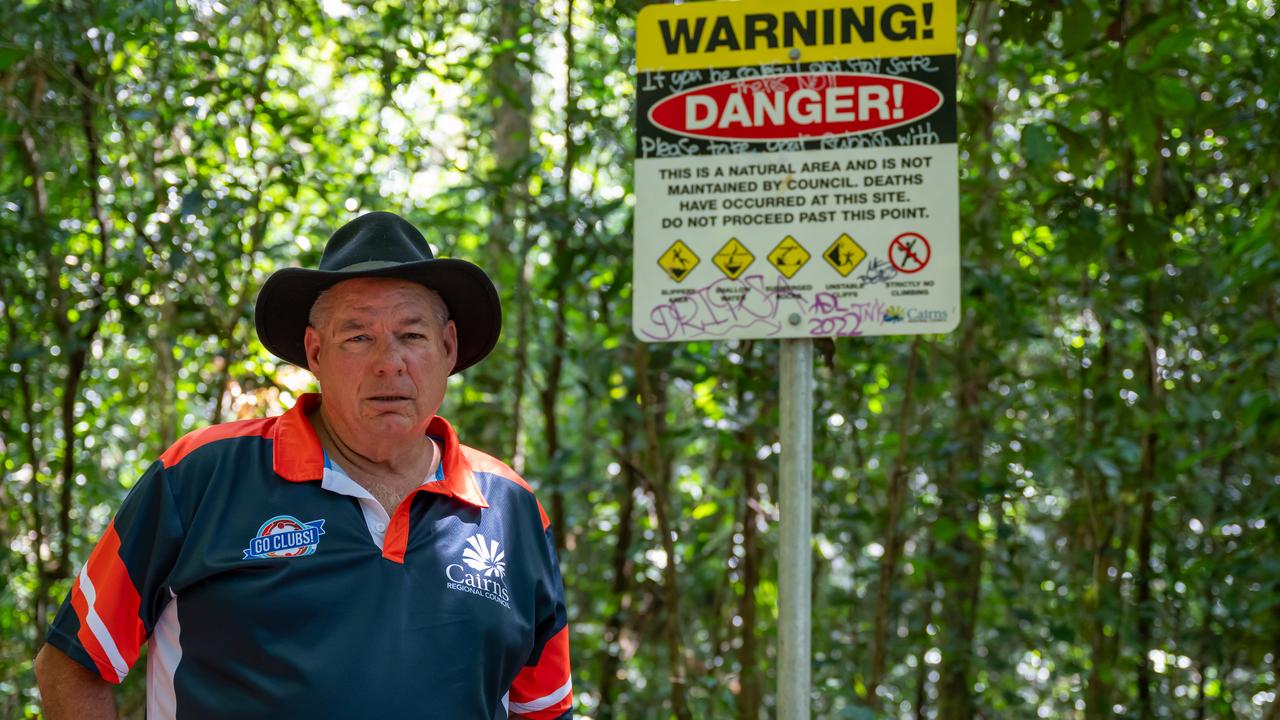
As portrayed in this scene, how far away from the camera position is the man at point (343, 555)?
6.45 ft

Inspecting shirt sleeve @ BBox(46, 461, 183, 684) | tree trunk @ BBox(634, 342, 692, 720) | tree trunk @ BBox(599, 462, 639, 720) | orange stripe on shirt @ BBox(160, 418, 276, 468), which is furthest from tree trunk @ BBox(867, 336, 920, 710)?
shirt sleeve @ BBox(46, 461, 183, 684)

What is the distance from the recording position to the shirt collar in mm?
2107

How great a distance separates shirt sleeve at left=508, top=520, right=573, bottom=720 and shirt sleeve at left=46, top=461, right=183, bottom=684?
67 centimetres

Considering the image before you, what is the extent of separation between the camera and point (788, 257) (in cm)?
220

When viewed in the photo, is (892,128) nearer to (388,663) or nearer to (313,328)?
(313,328)

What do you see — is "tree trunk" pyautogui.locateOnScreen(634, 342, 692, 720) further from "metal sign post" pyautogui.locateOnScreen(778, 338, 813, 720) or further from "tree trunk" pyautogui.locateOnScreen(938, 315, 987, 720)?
"metal sign post" pyautogui.locateOnScreen(778, 338, 813, 720)

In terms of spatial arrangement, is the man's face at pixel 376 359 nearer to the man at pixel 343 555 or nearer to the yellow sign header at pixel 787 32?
the man at pixel 343 555

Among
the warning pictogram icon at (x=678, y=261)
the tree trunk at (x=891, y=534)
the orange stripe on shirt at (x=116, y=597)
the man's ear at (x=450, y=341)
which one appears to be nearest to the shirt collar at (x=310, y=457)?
the man's ear at (x=450, y=341)

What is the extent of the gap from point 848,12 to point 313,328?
1.18 m

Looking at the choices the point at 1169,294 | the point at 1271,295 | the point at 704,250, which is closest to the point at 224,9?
the point at 704,250

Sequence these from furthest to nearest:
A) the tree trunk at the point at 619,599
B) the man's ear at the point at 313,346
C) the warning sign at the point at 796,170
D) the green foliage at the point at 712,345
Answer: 1. the tree trunk at the point at 619,599
2. the green foliage at the point at 712,345
3. the man's ear at the point at 313,346
4. the warning sign at the point at 796,170

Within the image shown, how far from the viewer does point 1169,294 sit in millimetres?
4773

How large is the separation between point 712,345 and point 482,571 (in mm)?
2195

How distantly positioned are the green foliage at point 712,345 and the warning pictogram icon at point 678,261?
4.71ft
